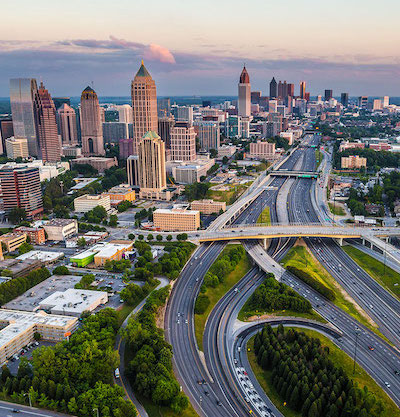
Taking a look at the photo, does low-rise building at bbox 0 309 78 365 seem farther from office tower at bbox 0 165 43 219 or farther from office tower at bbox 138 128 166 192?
office tower at bbox 138 128 166 192

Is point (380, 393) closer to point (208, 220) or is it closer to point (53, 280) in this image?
point (53, 280)

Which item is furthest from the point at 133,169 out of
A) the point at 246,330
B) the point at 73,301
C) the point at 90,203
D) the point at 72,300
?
the point at 246,330

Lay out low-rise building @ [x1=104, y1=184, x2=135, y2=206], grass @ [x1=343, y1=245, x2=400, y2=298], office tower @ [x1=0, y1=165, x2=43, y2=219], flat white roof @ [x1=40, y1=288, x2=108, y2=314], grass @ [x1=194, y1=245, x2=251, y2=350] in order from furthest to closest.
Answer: low-rise building @ [x1=104, y1=184, x2=135, y2=206] → office tower @ [x1=0, y1=165, x2=43, y2=219] → grass @ [x1=343, y1=245, x2=400, y2=298] → flat white roof @ [x1=40, y1=288, x2=108, y2=314] → grass @ [x1=194, y1=245, x2=251, y2=350]

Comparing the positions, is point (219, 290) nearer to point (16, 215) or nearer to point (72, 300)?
point (72, 300)

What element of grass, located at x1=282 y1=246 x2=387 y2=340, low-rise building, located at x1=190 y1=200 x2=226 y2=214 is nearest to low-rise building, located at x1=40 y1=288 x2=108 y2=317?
grass, located at x1=282 y1=246 x2=387 y2=340

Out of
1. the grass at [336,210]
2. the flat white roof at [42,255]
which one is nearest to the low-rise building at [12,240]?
the flat white roof at [42,255]
